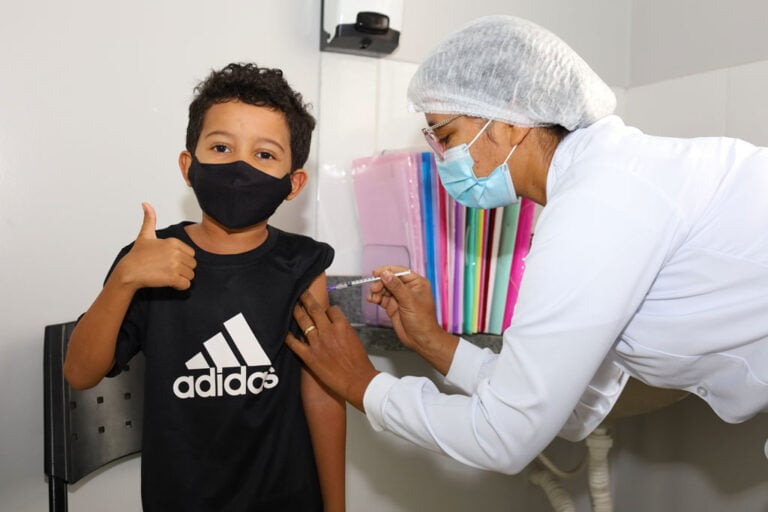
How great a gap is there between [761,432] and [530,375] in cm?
125

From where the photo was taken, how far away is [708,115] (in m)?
2.04

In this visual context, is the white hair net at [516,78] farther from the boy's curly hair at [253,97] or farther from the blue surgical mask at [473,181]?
the boy's curly hair at [253,97]

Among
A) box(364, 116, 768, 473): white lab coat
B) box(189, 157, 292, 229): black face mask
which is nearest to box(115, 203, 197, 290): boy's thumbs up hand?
box(189, 157, 292, 229): black face mask

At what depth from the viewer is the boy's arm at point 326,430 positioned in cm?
133

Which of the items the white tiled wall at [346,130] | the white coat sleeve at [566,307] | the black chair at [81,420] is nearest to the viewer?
the white coat sleeve at [566,307]

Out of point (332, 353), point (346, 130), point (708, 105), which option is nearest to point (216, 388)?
point (332, 353)

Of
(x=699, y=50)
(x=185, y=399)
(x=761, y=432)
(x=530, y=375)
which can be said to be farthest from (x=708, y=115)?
(x=185, y=399)

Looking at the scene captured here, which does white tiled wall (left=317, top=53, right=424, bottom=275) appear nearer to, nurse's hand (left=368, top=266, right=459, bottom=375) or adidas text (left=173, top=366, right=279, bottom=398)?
nurse's hand (left=368, top=266, right=459, bottom=375)

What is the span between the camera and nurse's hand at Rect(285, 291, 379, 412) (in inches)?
49.8

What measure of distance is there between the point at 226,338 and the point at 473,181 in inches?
21.3

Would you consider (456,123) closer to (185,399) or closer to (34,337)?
(185,399)

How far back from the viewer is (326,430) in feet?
4.40

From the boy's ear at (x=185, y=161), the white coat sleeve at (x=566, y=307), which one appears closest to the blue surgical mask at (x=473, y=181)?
the white coat sleeve at (x=566, y=307)

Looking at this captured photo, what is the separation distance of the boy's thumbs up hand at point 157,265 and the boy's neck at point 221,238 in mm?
160
